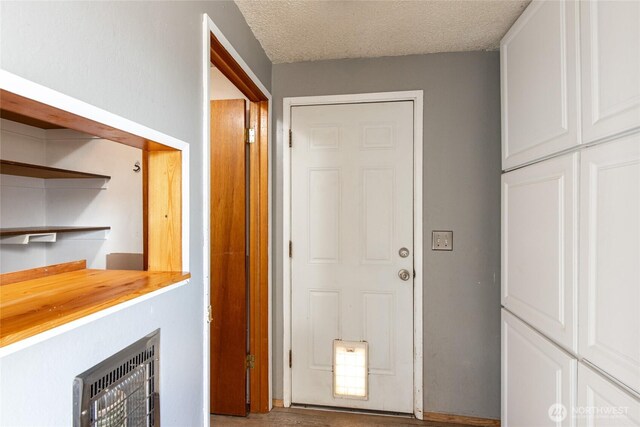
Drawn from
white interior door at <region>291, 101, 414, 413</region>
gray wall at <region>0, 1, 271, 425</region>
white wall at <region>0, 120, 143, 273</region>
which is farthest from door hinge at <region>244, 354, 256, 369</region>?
white wall at <region>0, 120, 143, 273</region>

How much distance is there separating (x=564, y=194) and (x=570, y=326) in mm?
499

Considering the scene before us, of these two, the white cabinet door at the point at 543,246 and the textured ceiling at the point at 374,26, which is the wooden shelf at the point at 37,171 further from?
the white cabinet door at the point at 543,246

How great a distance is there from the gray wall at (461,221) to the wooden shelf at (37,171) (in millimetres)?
1836

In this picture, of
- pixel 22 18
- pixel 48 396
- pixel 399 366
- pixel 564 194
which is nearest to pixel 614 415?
pixel 564 194

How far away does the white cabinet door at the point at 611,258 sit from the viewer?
0.93 meters

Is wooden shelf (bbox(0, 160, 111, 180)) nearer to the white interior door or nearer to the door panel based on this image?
the door panel

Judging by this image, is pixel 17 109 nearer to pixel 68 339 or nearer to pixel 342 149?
pixel 68 339

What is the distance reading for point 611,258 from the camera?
1021 millimetres

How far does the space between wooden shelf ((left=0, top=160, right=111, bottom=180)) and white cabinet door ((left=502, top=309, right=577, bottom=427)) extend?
2256mm

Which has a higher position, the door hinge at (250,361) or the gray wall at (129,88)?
the gray wall at (129,88)

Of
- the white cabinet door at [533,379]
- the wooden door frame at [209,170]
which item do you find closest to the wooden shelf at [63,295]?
the wooden door frame at [209,170]

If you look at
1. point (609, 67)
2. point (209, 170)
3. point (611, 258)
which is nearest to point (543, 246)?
point (611, 258)

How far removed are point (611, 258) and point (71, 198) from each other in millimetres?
2414

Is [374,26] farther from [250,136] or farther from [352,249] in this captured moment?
[352,249]
